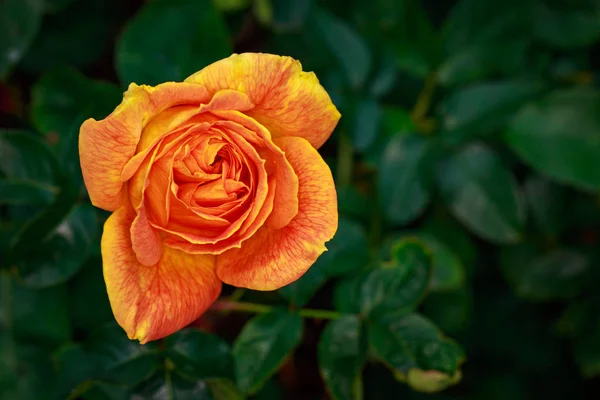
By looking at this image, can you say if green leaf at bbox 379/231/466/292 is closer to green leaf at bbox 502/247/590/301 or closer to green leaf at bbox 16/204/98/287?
green leaf at bbox 502/247/590/301

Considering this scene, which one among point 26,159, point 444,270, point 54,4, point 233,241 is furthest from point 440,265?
point 54,4

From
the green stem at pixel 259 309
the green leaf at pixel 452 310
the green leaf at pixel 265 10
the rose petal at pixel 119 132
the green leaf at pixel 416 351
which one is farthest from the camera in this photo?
the green leaf at pixel 452 310

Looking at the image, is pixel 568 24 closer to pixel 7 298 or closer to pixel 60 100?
pixel 60 100

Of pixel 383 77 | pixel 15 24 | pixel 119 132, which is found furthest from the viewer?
pixel 383 77

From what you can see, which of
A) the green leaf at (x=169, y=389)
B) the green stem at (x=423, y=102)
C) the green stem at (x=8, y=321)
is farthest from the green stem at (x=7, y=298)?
the green stem at (x=423, y=102)

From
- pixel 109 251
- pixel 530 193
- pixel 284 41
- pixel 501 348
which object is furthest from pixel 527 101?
pixel 109 251

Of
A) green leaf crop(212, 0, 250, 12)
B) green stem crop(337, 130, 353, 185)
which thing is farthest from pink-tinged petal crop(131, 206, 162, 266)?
green leaf crop(212, 0, 250, 12)

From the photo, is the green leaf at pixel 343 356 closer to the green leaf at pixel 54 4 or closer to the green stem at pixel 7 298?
the green stem at pixel 7 298
